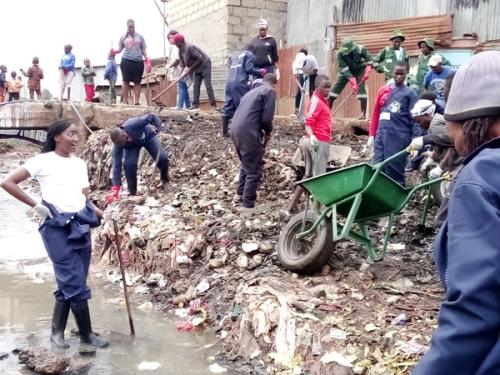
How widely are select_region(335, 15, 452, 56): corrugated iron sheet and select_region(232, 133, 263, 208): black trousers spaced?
22.5 feet

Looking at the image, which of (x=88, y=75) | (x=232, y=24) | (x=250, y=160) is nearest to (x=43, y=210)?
(x=250, y=160)

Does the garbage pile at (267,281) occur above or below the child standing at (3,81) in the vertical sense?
below

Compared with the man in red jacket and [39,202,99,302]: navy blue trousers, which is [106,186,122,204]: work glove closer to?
the man in red jacket

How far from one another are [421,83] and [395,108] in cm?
304

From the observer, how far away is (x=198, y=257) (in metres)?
6.75

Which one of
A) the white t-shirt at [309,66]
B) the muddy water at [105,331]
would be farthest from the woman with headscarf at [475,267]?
the white t-shirt at [309,66]

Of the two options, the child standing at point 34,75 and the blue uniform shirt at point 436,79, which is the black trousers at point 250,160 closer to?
the blue uniform shirt at point 436,79

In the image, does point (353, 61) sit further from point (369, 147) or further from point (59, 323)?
point (59, 323)

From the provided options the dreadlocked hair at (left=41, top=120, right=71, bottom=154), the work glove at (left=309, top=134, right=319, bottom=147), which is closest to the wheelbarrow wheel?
the work glove at (left=309, top=134, right=319, bottom=147)

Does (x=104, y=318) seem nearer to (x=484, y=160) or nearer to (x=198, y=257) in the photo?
(x=198, y=257)

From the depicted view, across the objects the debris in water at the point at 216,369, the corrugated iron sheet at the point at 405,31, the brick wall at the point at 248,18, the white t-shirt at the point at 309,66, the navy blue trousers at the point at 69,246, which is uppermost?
the brick wall at the point at 248,18

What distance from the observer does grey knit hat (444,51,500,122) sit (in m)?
1.47

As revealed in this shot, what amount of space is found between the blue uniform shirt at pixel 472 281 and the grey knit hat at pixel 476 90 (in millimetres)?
136

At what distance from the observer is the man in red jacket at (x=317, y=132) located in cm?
688
